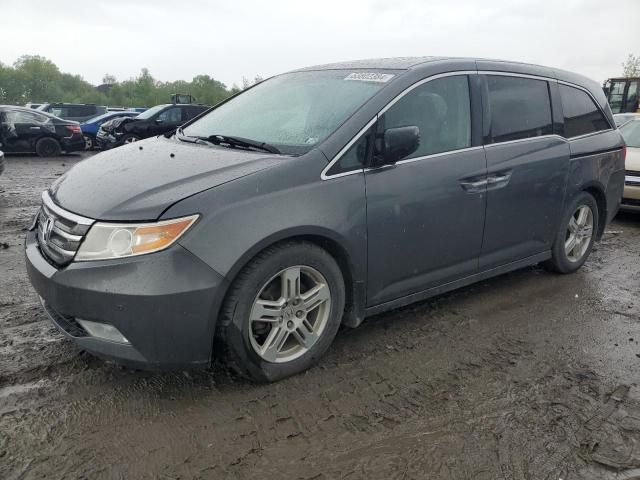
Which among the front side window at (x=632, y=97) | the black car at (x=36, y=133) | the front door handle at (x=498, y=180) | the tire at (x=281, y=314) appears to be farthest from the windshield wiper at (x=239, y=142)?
the front side window at (x=632, y=97)

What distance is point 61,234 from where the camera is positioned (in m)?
2.70

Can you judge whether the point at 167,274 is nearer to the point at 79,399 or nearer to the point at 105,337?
the point at 105,337

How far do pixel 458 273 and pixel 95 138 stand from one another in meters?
17.0

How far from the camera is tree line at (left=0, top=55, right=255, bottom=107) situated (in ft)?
253

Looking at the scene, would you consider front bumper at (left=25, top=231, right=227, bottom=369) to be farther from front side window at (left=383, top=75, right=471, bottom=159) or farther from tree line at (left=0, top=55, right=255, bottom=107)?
tree line at (left=0, top=55, right=255, bottom=107)

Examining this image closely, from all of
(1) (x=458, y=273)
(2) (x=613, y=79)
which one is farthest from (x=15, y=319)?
(2) (x=613, y=79)

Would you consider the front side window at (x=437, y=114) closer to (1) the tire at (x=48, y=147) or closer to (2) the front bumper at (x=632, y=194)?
(2) the front bumper at (x=632, y=194)

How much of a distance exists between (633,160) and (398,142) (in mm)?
5792

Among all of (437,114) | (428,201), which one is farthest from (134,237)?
(437,114)

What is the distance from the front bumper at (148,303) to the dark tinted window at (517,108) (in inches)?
93.8

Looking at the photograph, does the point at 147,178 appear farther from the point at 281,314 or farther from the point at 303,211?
the point at 281,314

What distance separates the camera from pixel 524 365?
10.7 ft

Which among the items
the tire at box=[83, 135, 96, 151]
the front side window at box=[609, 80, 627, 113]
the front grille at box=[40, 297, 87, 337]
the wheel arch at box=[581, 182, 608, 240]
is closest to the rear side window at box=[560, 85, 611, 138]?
the wheel arch at box=[581, 182, 608, 240]

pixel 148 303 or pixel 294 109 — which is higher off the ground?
pixel 294 109
